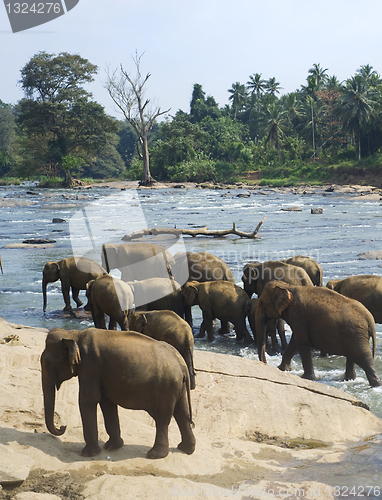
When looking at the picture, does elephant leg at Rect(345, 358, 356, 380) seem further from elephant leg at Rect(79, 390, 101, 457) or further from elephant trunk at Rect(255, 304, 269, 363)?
elephant leg at Rect(79, 390, 101, 457)

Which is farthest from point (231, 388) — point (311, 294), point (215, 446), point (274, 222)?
point (274, 222)

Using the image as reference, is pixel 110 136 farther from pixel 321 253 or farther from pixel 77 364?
pixel 77 364

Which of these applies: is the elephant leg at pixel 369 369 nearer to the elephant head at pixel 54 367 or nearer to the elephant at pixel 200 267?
the elephant at pixel 200 267

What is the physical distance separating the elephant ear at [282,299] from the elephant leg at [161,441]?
2.99m

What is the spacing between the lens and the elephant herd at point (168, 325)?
4094 mm

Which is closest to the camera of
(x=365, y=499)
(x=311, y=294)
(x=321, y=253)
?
(x=365, y=499)

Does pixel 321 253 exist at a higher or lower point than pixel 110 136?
lower

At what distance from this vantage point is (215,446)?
457 cm

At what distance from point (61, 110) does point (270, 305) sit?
62.2 metres

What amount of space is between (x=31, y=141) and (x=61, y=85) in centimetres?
812

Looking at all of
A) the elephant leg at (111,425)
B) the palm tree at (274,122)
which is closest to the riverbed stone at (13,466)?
the elephant leg at (111,425)

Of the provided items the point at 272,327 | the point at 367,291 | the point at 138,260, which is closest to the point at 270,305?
the point at 272,327

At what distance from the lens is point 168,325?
595 centimetres

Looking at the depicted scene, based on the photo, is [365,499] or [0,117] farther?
[0,117]
